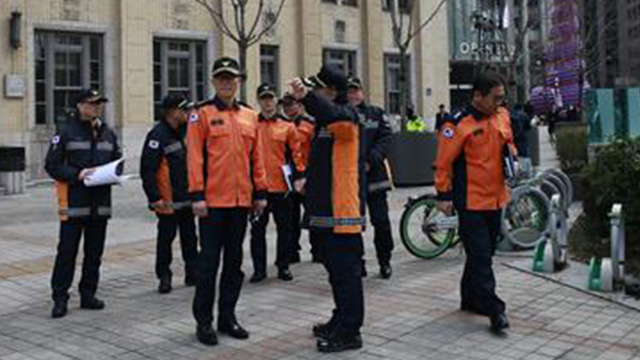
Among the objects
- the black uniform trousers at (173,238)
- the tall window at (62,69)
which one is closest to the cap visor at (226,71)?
the black uniform trousers at (173,238)

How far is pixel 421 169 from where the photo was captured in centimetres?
1909

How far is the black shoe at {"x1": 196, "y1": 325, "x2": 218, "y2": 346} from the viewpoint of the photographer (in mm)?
5879

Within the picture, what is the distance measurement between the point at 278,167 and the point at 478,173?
2704 millimetres

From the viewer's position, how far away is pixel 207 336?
589 centimetres

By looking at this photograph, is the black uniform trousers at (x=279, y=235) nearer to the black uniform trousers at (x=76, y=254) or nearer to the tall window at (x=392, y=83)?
the black uniform trousers at (x=76, y=254)

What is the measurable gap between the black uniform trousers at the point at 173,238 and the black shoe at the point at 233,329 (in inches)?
74.2

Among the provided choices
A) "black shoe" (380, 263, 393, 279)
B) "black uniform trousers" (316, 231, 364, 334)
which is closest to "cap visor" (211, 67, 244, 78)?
"black uniform trousers" (316, 231, 364, 334)

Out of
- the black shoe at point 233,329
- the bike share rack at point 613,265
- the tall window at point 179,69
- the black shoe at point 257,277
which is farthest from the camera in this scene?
the tall window at point 179,69

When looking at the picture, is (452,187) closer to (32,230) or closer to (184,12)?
(32,230)

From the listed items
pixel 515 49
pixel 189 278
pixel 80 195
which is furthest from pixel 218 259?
pixel 515 49

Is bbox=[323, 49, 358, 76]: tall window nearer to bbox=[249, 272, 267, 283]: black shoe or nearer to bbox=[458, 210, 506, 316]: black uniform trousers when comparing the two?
bbox=[249, 272, 267, 283]: black shoe

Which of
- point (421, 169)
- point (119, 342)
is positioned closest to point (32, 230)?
point (119, 342)

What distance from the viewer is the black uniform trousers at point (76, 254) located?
274 inches

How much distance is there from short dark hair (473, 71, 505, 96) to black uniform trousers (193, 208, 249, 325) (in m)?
2.02
